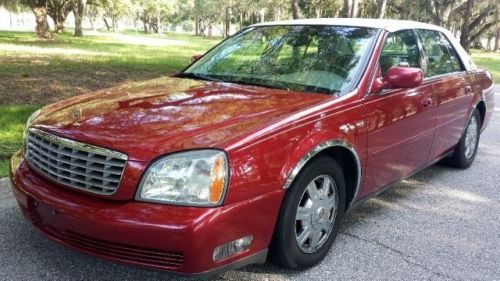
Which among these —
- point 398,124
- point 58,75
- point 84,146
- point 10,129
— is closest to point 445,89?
point 398,124

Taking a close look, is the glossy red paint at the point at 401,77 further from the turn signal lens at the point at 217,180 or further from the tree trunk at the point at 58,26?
the tree trunk at the point at 58,26

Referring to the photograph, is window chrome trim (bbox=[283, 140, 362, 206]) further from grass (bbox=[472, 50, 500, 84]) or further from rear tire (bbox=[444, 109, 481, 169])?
grass (bbox=[472, 50, 500, 84])

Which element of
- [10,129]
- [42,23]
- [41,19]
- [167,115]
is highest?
[41,19]

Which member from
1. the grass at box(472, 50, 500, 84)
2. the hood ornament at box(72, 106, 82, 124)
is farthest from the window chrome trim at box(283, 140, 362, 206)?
the grass at box(472, 50, 500, 84)

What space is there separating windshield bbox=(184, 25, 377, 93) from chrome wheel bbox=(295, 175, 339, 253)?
70 centimetres

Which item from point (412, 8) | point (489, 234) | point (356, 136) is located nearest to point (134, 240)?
point (356, 136)

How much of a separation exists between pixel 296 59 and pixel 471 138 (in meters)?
2.93

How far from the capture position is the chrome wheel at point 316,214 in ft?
10.6

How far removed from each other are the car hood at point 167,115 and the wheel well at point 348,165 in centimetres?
36

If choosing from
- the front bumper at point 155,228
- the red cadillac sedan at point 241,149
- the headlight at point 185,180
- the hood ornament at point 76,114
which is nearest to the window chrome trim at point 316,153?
the red cadillac sedan at point 241,149

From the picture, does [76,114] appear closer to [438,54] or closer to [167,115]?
[167,115]

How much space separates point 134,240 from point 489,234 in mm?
2920

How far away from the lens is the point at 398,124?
399 centimetres

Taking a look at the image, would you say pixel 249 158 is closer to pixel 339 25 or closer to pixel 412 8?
pixel 339 25
